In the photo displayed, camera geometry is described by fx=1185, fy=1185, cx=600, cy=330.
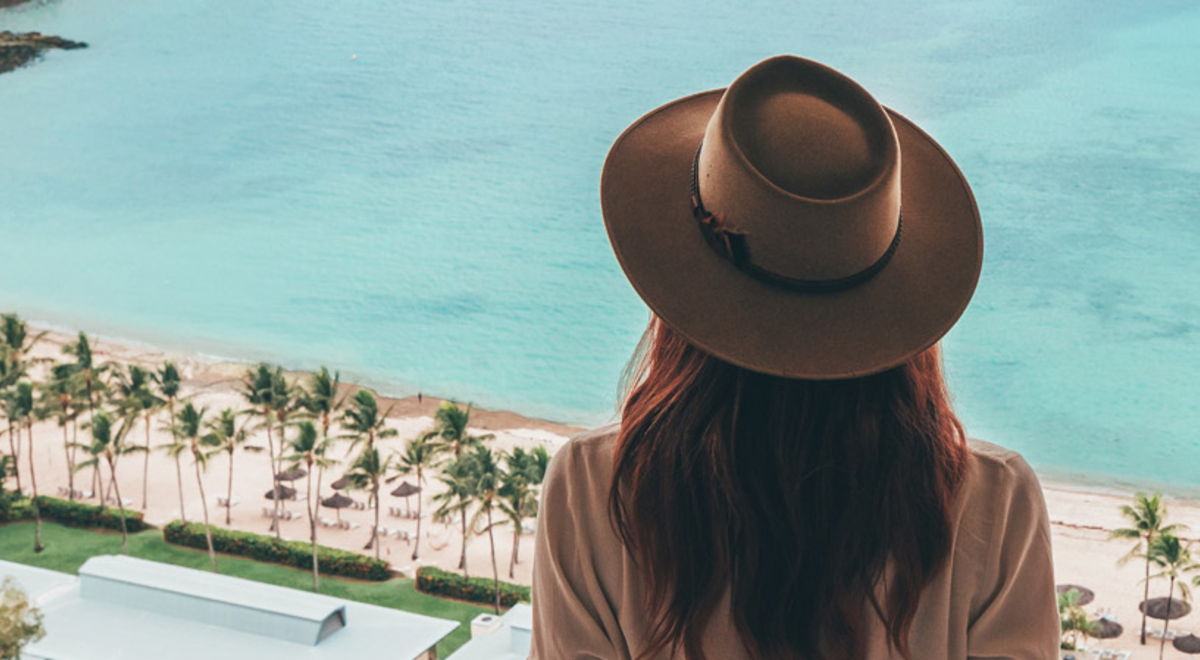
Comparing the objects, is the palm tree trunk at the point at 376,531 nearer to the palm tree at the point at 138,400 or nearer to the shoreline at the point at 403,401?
the palm tree at the point at 138,400

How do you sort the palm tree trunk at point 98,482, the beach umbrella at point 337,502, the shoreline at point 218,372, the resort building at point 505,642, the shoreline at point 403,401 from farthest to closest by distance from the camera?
the shoreline at point 218,372
the shoreline at point 403,401
the palm tree trunk at point 98,482
the beach umbrella at point 337,502
the resort building at point 505,642

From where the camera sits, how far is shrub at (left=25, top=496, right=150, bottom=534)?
1433 cm

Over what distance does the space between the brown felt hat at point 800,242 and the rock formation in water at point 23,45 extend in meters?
33.7

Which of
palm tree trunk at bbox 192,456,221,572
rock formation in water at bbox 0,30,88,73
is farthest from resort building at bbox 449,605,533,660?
rock formation in water at bbox 0,30,88,73

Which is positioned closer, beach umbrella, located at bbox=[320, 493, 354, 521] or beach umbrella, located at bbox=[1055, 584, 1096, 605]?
beach umbrella, located at bbox=[1055, 584, 1096, 605]

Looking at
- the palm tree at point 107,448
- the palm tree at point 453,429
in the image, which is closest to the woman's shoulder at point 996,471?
the palm tree at point 453,429

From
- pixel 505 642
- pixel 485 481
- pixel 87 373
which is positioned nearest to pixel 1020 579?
pixel 505 642

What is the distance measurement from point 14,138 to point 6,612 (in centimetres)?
2608

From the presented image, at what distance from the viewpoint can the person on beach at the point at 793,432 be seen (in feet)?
2.73

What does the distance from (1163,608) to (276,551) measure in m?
9.60

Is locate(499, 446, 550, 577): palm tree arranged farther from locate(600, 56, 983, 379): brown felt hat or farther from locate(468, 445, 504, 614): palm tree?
locate(600, 56, 983, 379): brown felt hat

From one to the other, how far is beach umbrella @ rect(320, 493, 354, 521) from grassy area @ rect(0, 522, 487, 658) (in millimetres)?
1087

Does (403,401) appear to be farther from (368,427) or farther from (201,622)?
(201,622)

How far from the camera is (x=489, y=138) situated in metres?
30.8
